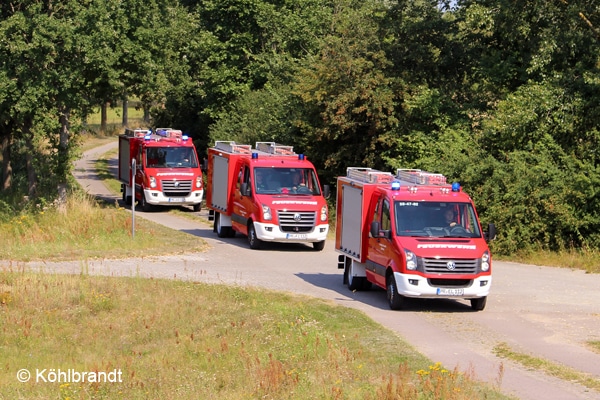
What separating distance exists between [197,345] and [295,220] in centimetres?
1186

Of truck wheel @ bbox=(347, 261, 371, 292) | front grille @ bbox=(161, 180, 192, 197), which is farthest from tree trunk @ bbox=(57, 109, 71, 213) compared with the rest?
truck wheel @ bbox=(347, 261, 371, 292)

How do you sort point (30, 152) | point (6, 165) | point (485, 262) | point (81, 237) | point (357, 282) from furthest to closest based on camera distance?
point (6, 165) < point (30, 152) < point (81, 237) < point (357, 282) < point (485, 262)

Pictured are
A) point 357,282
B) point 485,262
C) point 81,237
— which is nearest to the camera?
point 485,262

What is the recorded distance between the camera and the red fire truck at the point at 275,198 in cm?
2742

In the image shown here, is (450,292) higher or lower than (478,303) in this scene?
higher

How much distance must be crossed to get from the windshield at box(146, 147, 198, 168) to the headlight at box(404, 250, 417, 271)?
22.6m

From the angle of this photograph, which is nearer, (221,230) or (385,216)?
(385,216)

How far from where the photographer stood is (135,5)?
39.7 m

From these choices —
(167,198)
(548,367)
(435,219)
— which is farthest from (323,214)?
(548,367)

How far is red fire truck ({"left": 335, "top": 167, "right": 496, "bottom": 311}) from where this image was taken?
18203 millimetres

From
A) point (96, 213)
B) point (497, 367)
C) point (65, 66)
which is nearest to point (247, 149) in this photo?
point (96, 213)

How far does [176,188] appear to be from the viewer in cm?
3925

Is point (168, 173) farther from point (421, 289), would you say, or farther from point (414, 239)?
point (421, 289)

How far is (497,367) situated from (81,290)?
8.92m
